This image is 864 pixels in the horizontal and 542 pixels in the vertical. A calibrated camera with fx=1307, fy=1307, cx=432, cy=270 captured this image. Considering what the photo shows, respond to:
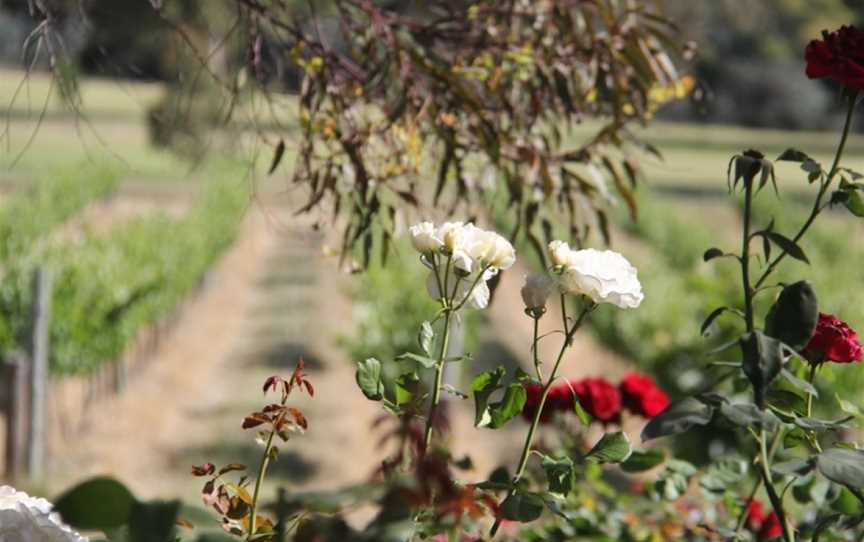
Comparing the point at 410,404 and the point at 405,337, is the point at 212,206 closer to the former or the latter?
the point at 405,337

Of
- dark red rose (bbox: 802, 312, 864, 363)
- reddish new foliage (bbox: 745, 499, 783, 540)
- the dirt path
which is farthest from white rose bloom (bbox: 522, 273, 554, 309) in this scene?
the dirt path

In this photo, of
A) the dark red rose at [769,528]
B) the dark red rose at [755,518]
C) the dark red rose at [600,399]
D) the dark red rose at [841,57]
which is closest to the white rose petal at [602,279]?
the dark red rose at [841,57]

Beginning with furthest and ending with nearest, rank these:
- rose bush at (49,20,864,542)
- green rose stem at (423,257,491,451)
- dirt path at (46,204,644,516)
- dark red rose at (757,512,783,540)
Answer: dirt path at (46,204,644,516)
dark red rose at (757,512,783,540)
green rose stem at (423,257,491,451)
rose bush at (49,20,864,542)

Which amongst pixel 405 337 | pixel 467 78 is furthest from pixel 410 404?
pixel 405 337

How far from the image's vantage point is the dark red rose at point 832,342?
1728mm

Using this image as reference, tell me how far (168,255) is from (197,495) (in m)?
3.53

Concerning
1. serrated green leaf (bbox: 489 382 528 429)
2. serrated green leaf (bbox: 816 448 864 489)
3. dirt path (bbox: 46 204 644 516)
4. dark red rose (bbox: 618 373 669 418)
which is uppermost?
serrated green leaf (bbox: 816 448 864 489)

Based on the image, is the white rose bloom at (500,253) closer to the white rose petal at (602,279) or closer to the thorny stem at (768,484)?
the white rose petal at (602,279)

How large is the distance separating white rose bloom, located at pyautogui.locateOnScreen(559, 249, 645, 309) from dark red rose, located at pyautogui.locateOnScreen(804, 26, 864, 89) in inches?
14.0

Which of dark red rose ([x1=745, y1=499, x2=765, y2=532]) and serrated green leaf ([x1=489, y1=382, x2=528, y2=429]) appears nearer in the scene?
serrated green leaf ([x1=489, y1=382, x2=528, y2=429])

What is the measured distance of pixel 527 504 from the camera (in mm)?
1521

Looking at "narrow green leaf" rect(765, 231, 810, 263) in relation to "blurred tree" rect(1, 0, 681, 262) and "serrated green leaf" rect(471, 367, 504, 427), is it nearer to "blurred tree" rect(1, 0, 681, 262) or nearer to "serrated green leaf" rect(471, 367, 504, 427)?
"serrated green leaf" rect(471, 367, 504, 427)

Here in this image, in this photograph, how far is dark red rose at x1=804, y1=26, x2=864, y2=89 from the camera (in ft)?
5.39

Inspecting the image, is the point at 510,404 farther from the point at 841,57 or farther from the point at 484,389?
the point at 841,57
